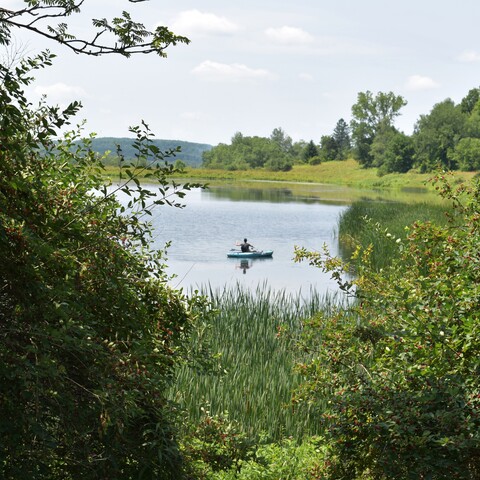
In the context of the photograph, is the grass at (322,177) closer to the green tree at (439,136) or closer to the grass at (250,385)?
the green tree at (439,136)

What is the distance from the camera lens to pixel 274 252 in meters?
30.9

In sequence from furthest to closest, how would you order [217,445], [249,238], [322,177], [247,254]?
1. [322,177]
2. [249,238]
3. [247,254]
4. [217,445]

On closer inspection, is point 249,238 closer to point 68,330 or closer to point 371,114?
point 68,330

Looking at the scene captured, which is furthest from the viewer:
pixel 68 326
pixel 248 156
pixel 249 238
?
pixel 248 156

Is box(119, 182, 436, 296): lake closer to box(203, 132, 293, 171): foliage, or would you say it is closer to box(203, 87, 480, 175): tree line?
box(203, 87, 480, 175): tree line

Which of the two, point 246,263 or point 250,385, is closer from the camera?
point 250,385

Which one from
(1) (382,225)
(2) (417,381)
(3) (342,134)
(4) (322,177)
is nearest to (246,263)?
(1) (382,225)

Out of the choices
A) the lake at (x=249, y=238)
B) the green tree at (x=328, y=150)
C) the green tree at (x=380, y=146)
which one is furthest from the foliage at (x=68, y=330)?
the green tree at (x=328, y=150)

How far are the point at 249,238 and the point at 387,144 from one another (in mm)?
84208

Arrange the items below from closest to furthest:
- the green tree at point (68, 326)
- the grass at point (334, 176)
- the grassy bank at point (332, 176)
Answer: the green tree at point (68, 326)
the grass at point (334, 176)
the grassy bank at point (332, 176)

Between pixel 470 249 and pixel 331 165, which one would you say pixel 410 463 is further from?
pixel 331 165

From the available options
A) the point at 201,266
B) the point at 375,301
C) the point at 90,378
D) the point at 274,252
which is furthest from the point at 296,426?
the point at 274,252

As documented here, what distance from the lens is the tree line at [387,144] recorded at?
10481cm

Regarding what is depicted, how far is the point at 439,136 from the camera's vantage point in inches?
4254
